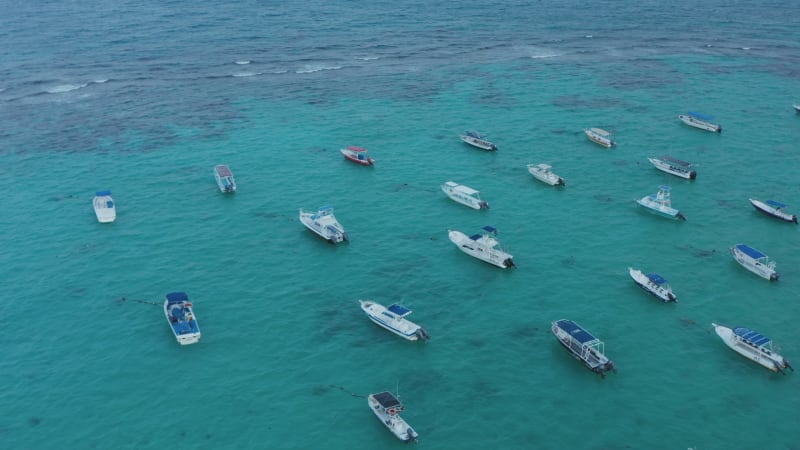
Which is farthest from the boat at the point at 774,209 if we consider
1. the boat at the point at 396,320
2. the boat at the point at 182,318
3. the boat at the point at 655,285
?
the boat at the point at 182,318

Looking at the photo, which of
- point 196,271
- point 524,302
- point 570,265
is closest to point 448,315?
point 524,302

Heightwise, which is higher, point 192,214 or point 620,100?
point 620,100

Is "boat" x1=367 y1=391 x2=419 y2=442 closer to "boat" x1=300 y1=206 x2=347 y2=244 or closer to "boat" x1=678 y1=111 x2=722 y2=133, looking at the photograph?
"boat" x1=300 y1=206 x2=347 y2=244

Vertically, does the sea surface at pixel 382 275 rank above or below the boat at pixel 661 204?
below

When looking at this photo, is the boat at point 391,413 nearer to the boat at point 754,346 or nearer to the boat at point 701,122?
the boat at point 754,346

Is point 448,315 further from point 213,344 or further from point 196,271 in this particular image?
point 196,271

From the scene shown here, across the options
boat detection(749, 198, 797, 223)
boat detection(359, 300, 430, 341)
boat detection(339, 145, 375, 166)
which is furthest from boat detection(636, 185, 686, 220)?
boat detection(359, 300, 430, 341)

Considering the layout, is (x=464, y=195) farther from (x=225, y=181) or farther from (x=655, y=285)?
(x=225, y=181)
